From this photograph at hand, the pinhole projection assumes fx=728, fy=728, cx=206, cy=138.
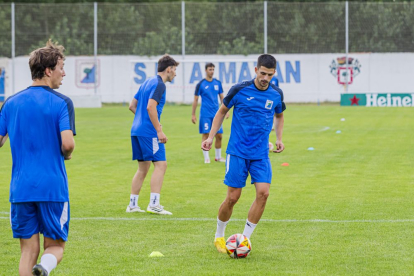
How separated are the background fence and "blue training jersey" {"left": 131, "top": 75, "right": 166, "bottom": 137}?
3907 cm

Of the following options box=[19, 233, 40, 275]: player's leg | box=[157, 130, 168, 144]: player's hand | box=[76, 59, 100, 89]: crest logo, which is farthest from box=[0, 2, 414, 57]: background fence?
box=[19, 233, 40, 275]: player's leg

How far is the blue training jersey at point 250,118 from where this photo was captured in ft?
23.5

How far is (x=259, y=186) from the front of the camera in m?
7.08

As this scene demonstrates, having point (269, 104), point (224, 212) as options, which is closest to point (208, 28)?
point (269, 104)

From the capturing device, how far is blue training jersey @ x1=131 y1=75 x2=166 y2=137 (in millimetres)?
9406

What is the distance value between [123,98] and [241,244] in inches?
1639

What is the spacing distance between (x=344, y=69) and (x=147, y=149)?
39.2 m

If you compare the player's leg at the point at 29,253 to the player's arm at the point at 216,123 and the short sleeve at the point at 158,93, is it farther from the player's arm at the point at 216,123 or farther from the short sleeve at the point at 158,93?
the short sleeve at the point at 158,93

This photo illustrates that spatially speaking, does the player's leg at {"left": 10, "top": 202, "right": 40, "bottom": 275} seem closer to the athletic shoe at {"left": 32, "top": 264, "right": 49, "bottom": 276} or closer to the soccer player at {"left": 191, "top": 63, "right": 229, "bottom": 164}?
the athletic shoe at {"left": 32, "top": 264, "right": 49, "bottom": 276}

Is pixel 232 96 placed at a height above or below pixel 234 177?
above

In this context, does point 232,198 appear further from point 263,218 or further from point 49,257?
point 49,257

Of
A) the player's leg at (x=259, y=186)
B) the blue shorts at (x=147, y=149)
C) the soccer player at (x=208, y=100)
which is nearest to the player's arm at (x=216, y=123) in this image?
the player's leg at (x=259, y=186)

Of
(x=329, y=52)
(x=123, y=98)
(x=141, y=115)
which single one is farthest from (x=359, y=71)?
(x=141, y=115)

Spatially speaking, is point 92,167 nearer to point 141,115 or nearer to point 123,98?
point 141,115
